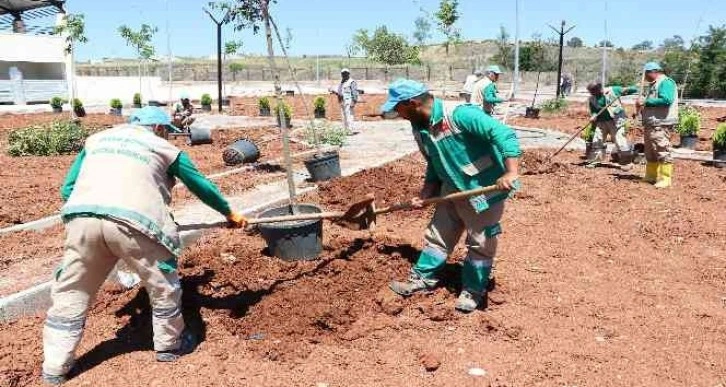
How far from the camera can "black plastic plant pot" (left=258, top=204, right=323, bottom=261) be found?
4.44 meters

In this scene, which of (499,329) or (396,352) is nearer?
(396,352)

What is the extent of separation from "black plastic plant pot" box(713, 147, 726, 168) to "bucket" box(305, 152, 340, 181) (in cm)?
605

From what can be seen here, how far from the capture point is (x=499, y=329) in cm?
359

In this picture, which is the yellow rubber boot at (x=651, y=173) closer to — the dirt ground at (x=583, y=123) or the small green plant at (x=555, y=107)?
the dirt ground at (x=583, y=123)

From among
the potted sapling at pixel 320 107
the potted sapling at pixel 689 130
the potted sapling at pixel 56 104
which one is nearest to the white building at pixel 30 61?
the potted sapling at pixel 56 104

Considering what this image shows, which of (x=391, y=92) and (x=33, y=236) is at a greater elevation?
(x=391, y=92)

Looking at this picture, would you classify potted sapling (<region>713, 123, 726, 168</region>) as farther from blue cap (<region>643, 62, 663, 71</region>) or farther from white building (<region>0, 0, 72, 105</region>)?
white building (<region>0, 0, 72, 105</region>)

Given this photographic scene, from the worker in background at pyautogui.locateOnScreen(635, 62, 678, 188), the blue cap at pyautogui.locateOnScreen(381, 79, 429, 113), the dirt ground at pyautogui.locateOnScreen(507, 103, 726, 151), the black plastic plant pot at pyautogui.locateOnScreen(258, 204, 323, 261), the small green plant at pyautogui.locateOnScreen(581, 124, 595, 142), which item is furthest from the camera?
the dirt ground at pyautogui.locateOnScreen(507, 103, 726, 151)

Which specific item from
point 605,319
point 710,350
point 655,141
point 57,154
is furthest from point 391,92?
point 57,154

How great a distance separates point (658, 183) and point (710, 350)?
4627 millimetres

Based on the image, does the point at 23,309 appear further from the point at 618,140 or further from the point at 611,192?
the point at 618,140

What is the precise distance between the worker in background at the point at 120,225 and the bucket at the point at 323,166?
4.07 metres

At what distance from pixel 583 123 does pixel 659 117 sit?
8081 millimetres

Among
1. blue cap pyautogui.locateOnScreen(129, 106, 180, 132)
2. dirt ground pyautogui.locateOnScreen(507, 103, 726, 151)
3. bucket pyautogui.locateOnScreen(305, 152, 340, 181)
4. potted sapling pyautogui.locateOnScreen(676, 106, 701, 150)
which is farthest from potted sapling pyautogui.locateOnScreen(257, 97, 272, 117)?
blue cap pyautogui.locateOnScreen(129, 106, 180, 132)
